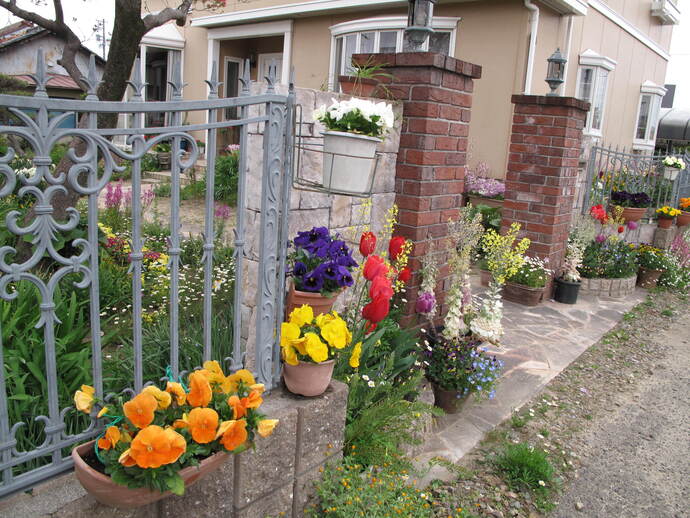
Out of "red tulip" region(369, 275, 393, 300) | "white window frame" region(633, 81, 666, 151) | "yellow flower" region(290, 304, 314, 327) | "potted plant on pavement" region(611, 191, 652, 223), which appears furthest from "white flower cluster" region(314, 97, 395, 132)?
"white window frame" region(633, 81, 666, 151)

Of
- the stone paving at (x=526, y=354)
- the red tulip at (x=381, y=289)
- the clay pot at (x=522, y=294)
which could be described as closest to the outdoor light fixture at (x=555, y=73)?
the clay pot at (x=522, y=294)

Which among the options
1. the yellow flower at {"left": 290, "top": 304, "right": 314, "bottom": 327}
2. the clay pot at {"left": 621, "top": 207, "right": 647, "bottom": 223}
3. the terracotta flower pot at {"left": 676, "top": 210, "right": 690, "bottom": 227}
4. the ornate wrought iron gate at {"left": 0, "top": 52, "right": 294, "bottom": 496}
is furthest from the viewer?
the terracotta flower pot at {"left": 676, "top": 210, "right": 690, "bottom": 227}

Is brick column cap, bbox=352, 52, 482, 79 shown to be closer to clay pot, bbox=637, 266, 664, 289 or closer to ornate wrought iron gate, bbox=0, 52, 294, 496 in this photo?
ornate wrought iron gate, bbox=0, 52, 294, 496

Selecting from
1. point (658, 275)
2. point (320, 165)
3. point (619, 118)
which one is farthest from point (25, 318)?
point (619, 118)

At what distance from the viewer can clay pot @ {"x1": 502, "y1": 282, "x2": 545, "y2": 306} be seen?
221 inches

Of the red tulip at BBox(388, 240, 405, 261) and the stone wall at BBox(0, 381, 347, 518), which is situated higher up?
the red tulip at BBox(388, 240, 405, 261)

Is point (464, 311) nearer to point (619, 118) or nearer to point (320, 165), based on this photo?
point (320, 165)

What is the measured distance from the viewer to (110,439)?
4.89 ft

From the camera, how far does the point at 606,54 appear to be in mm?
10859

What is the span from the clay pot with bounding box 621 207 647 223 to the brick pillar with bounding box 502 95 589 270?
1787 mm

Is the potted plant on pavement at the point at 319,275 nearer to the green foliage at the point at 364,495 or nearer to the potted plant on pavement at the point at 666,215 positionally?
the green foliage at the point at 364,495

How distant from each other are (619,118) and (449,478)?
38.2 feet

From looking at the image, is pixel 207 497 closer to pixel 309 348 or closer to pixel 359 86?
pixel 309 348

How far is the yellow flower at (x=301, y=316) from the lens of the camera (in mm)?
2174
